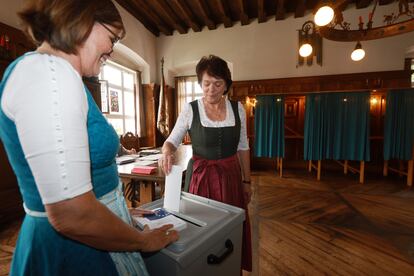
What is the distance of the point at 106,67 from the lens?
14.9 ft

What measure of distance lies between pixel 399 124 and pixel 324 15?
11.2ft

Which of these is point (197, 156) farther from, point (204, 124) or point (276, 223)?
point (276, 223)

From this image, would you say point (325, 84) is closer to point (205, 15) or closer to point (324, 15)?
point (205, 15)

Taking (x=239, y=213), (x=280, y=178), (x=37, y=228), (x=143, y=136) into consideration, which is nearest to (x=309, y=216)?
(x=280, y=178)

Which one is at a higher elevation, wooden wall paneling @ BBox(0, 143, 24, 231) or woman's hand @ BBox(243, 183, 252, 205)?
woman's hand @ BBox(243, 183, 252, 205)

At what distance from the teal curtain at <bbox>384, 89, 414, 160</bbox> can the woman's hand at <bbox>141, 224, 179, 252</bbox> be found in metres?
4.88

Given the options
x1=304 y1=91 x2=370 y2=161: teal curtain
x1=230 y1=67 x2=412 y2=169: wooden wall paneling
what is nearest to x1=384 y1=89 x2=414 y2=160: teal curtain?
x1=230 y1=67 x2=412 y2=169: wooden wall paneling

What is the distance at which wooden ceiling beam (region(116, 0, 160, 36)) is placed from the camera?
4.48 meters

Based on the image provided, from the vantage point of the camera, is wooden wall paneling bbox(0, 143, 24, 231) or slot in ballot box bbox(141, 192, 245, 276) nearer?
slot in ballot box bbox(141, 192, 245, 276)

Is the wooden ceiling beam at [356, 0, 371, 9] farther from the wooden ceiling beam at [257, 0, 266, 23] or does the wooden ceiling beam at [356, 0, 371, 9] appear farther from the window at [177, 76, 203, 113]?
the window at [177, 76, 203, 113]

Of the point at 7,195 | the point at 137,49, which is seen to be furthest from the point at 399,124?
the point at 7,195

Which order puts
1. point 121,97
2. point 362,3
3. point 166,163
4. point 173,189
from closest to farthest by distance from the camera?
point 173,189 → point 166,163 → point 362,3 → point 121,97

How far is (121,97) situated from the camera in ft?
16.6

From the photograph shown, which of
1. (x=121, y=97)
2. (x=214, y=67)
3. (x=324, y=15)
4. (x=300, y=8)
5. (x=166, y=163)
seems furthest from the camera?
(x=121, y=97)
